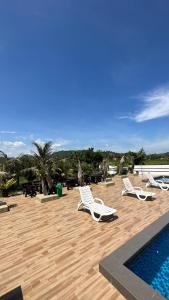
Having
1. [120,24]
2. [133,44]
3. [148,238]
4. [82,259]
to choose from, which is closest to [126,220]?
[148,238]

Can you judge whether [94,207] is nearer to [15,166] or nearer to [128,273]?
[128,273]

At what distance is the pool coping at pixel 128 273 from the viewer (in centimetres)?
306

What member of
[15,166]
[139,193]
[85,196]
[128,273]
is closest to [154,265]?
[128,273]

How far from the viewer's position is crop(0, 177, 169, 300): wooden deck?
3441mm

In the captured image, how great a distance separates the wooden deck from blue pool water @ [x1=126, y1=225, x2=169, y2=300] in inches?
24.5

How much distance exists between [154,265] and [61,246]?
91.8 inches

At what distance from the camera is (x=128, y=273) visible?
11.7 ft

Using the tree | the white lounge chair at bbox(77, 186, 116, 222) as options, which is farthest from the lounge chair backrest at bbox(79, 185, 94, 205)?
the tree

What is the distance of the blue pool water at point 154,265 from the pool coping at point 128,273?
0.20 meters

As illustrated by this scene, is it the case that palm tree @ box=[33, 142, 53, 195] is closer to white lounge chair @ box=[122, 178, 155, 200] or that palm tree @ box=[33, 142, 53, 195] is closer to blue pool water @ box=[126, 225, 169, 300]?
white lounge chair @ box=[122, 178, 155, 200]

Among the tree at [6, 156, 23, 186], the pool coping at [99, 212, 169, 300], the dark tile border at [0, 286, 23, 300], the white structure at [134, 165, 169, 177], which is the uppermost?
the tree at [6, 156, 23, 186]

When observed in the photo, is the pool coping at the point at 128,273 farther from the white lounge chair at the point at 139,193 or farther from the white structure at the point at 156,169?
the white structure at the point at 156,169

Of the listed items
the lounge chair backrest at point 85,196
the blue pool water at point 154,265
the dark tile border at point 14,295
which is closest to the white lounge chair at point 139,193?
the lounge chair backrest at point 85,196

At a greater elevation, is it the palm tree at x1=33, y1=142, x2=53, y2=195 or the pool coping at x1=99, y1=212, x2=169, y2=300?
the palm tree at x1=33, y1=142, x2=53, y2=195
